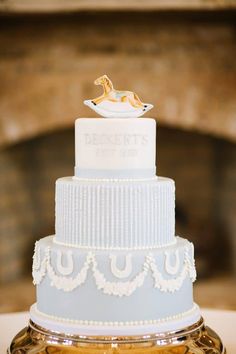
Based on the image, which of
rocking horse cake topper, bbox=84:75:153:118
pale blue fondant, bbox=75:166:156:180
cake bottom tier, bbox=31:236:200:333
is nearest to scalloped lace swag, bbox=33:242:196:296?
cake bottom tier, bbox=31:236:200:333

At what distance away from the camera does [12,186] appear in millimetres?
3471

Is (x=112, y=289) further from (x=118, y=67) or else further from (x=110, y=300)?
(x=118, y=67)

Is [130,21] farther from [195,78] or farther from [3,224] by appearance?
[3,224]

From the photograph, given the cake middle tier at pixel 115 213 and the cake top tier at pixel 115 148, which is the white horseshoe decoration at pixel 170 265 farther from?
the cake top tier at pixel 115 148

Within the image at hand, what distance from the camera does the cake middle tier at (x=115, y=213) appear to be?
126 centimetres

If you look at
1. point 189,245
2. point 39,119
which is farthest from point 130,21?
point 189,245

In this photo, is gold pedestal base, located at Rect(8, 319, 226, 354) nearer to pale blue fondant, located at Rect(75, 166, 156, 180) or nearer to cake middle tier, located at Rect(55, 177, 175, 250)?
cake middle tier, located at Rect(55, 177, 175, 250)

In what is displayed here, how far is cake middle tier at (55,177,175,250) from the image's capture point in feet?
4.12

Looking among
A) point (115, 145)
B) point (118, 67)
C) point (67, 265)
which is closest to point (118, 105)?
point (115, 145)

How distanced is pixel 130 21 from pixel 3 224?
3.75ft

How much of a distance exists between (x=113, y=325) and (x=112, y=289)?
0.06 m

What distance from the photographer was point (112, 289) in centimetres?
124

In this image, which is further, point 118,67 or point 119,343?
point 118,67

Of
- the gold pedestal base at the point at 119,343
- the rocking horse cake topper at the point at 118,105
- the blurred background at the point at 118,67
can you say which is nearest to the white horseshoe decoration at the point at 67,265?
the gold pedestal base at the point at 119,343
